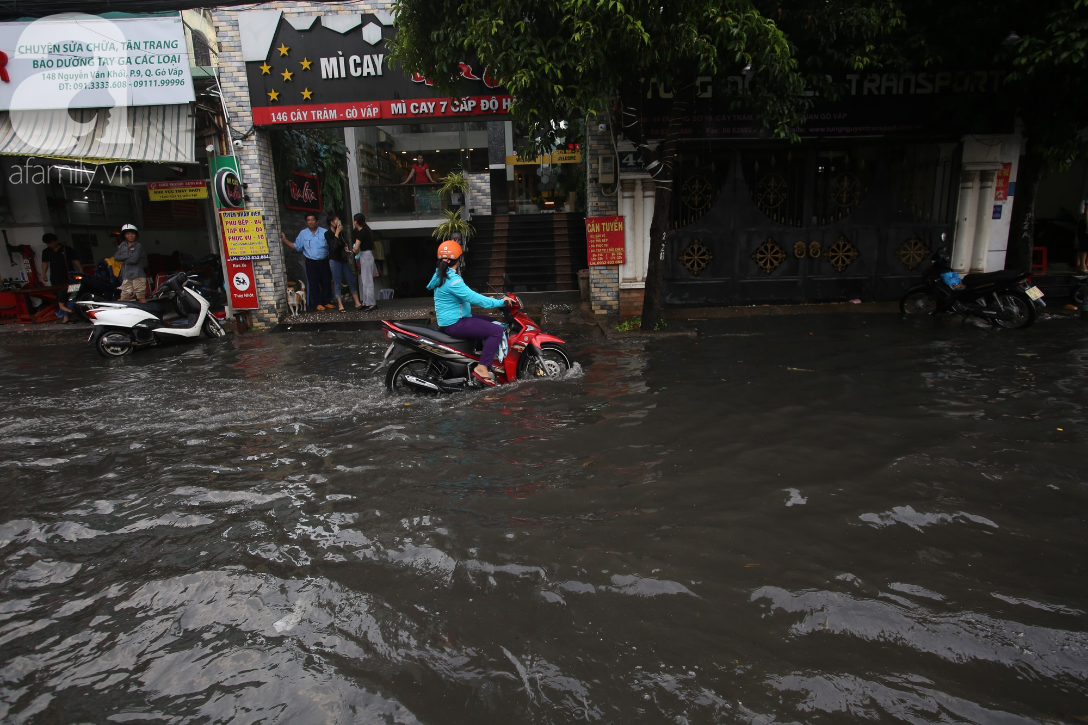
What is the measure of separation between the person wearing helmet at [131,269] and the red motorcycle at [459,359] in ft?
23.1

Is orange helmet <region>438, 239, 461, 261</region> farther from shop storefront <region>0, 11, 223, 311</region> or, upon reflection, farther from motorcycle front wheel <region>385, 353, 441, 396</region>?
shop storefront <region>0, 11, 223, 311</region>

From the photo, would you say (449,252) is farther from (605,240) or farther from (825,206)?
(825,206)

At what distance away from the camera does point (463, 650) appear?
8.36 ft

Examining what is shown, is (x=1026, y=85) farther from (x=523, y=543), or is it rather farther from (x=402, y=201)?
(x=402, y=201)

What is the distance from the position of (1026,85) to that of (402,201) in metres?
13.7

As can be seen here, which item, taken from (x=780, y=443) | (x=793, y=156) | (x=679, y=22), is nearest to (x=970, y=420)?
(x=780, y=443)

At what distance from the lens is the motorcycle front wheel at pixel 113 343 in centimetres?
943

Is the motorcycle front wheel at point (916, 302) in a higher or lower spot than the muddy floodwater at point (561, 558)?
higher

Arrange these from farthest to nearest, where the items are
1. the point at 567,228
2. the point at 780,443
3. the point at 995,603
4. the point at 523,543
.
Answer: the point at 567,228 → the point at 780,443 → the point at 523,543 → the point at 995,603

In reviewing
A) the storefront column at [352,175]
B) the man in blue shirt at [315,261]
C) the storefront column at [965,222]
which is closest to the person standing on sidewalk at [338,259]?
the man in blue shirt at [315,261]

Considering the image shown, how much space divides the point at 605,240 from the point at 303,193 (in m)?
7.25

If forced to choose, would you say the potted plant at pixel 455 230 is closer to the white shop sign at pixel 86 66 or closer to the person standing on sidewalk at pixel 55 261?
the white shop sign at pixel 86 66

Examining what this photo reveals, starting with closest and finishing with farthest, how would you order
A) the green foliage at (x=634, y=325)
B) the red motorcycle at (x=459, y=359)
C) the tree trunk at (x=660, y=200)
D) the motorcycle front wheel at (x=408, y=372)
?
the red motorcycle at (x=459, y=359) → the motorcycle front wheel at (x=408, y=372) → the tree trunk at (x=660, y=200) → the green foliage at (x=634, y=325)

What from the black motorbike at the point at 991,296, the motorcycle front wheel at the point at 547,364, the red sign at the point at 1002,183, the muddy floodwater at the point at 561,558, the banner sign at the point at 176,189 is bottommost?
the muddy floodwater at the point at 561,558
